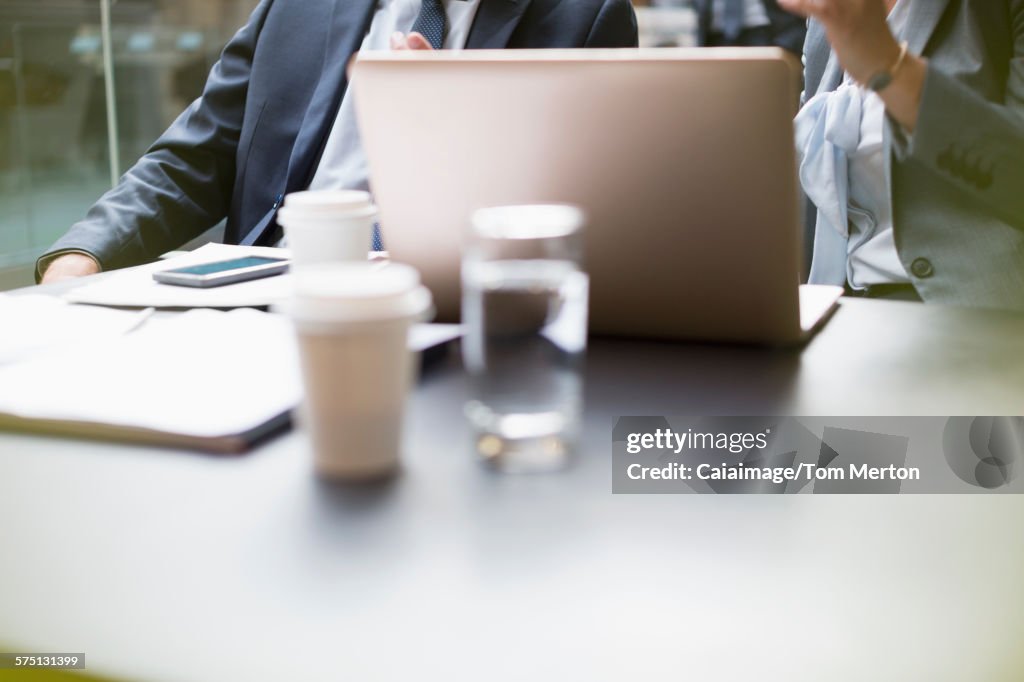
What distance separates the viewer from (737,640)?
382 millimetres

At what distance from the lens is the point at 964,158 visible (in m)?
1.09

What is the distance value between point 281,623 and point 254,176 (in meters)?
1.41

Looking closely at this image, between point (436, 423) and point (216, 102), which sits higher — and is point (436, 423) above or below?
below

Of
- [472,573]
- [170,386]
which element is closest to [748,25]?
[170,386]

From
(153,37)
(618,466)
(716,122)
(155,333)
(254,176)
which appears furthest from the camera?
(153,37)

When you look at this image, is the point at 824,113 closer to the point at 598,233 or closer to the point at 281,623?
the point at 598,233

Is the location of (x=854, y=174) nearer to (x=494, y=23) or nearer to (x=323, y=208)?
(x=494, y=23)

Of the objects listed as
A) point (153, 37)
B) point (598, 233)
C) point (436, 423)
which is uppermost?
point (153, 37)

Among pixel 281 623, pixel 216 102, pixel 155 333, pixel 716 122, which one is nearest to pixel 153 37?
pixel 216 102

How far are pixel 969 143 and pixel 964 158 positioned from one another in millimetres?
18

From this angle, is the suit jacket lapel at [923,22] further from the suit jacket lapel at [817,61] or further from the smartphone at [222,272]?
the smartphone at [222,272]

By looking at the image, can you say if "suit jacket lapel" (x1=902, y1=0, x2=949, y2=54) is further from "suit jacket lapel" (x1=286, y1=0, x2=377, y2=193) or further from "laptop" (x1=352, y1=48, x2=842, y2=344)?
"suit jacket lapel" (x1=286, y1=0, x2=377, y2=193)

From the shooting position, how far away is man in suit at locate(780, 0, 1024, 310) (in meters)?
1.08

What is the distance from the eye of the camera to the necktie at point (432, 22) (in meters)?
1.70
